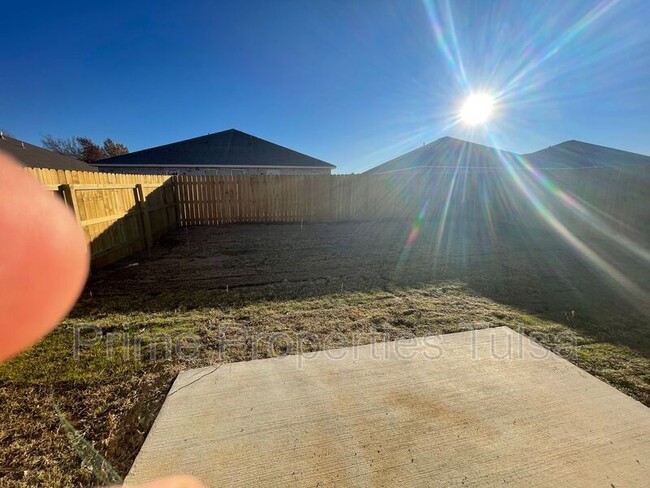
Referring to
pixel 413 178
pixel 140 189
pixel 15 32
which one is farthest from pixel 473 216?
pixel 15 32

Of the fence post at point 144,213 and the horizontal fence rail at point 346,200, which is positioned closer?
the horizontal fence rail at point 346,200

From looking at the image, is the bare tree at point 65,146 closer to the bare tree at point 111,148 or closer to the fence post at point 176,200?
the bare tree at point 111,148

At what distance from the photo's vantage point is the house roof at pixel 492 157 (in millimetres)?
14461

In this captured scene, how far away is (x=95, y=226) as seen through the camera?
4688 mm

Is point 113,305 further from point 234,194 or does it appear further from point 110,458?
A: point 234,194

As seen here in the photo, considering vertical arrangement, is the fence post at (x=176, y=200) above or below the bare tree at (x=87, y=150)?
below

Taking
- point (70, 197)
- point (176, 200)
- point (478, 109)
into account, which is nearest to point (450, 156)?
point (478, 109)

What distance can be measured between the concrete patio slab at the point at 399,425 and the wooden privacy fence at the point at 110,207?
3769mm

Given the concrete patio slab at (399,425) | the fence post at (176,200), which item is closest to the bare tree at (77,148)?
the fence post at (176,200)

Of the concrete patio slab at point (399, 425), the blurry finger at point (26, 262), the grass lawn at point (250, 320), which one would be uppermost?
the blurry finger at point (26, 262)

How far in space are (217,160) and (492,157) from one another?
15.3m

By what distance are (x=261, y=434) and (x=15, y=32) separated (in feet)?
36.3

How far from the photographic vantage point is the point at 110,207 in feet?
17.0

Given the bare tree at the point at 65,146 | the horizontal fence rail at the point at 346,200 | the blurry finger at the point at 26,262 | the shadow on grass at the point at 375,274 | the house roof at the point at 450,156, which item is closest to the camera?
the blurry finger at the point at 26,262
